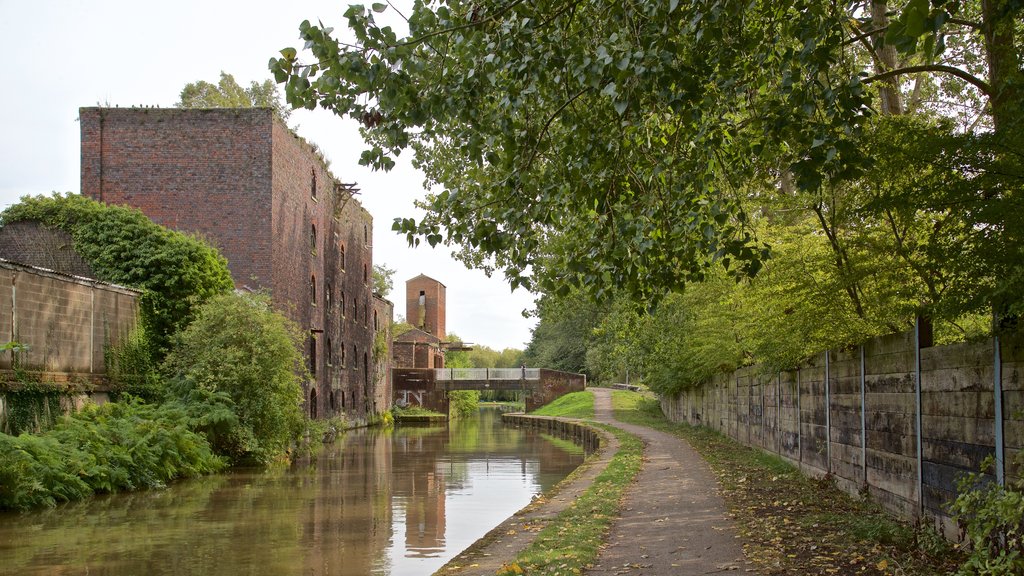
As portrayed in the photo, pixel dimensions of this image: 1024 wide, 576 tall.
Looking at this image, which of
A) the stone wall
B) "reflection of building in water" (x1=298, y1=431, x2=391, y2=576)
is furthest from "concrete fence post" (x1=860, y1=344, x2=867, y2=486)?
the stone wall

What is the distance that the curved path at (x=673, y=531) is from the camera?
7473 mm

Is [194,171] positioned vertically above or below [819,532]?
above

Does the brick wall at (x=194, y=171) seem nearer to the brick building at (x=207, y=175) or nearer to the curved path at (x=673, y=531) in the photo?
the brick building at (x=207, y=175)

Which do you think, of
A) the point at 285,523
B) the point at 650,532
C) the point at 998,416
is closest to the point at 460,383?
the point at 285,523

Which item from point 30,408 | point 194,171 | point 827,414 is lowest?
point 30,408

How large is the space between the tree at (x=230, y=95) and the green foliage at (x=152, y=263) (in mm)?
21945

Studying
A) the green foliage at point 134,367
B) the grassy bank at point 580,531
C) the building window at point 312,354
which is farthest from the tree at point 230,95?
the grassy bank at point 580,531

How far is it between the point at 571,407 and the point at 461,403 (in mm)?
13216

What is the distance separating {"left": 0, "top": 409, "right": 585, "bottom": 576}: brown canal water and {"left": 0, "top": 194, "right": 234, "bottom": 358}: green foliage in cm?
447

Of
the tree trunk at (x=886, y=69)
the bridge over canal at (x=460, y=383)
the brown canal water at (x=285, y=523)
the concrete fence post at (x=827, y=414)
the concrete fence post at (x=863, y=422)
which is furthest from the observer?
the bridge over canal at (x=460, y=383)

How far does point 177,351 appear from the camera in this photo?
21.1 metres

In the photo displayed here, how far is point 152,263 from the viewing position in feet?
72.0

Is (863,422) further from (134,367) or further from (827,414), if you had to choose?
(134,367)

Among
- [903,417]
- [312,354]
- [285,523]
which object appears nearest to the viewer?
[903,417]
